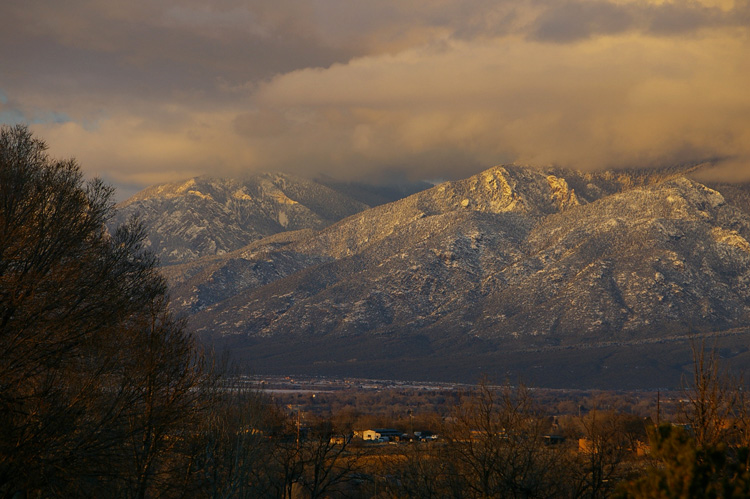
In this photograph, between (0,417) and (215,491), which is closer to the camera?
(0,417)

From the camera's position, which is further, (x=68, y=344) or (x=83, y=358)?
(x=83, y=358)

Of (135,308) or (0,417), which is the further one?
(135,308)

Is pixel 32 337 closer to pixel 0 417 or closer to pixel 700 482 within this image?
pixel 0 417

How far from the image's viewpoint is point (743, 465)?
61.0ft

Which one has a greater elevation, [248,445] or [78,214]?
[78,214]

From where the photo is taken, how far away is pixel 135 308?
3525 centimetres

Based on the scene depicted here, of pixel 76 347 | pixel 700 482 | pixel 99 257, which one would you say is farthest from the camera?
pixel 99 257

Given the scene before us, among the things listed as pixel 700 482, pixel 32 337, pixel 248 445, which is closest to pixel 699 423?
pixel 700 482

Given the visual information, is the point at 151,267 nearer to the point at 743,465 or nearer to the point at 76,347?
the point at 76,347

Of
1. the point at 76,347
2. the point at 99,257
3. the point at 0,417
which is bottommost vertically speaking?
the point at 0,417

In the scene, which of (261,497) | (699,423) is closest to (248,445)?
(261,497)

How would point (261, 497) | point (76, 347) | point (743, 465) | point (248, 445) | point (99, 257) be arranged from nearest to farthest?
point (743, 465), point (76, 347), point (99, 257), point (248, 445), point (261, 497)

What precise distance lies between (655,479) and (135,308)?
24571 millimetres

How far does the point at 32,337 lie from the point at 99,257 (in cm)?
628
